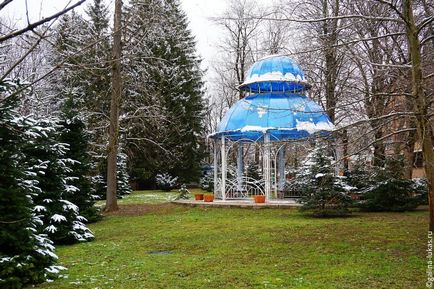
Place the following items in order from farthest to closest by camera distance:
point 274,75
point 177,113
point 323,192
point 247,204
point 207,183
A: point 177,113 → point 207,183 → point 274,75 → point 247,204 → point 323,192

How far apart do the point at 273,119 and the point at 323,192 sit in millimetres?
4859

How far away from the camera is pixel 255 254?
27.2 feet

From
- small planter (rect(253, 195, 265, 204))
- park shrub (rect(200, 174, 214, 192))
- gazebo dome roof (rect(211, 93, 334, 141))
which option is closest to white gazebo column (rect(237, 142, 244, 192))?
gazebo dome roof (rect(211, 93, 334, 141))

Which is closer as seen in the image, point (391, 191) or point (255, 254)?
point (255, 254)

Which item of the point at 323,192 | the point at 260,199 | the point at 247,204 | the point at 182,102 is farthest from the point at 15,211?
the point at 182,102

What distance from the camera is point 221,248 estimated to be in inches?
358

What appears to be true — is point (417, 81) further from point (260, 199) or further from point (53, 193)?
point (260, 199)

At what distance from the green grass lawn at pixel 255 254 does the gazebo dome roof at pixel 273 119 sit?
458cm

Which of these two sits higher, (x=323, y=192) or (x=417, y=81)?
(x=417, y=81)

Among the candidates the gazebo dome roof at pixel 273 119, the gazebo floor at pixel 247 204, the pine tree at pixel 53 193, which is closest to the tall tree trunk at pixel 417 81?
the pine tree at pixel 53 193

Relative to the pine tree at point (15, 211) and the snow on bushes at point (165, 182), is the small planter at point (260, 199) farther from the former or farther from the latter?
the snow on bushes at point (165, 182)

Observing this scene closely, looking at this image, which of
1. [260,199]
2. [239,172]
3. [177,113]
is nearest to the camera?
[260,199]

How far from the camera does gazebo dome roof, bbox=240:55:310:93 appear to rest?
60.4ft

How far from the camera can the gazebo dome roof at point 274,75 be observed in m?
18.4
